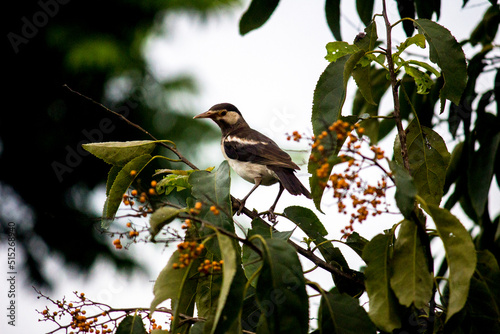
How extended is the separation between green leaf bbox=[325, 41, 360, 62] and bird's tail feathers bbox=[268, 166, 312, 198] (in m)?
1.77

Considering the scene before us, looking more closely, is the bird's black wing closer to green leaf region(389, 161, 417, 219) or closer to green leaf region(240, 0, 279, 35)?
green leaf region(240, 0, 279, 35)

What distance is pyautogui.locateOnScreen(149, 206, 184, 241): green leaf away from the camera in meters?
1.59

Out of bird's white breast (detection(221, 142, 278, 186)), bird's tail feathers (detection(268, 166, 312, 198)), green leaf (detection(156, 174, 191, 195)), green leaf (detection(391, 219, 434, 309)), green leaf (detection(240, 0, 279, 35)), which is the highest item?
green leaf (detection(240, 0, 279, 35))

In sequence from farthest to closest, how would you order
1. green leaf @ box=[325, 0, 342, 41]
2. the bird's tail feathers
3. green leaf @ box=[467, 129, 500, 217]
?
the bird's tail feathers
green leaf @ box=[325, 0, 342, 41]
green leaf @ box=[467, 129, 500, 217]

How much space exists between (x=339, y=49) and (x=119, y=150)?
1167mm

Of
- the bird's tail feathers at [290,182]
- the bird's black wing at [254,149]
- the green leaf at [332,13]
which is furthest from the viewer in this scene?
the bird's black wing at [254,149]

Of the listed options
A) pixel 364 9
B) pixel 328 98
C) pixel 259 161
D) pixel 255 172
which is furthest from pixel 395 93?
pixel 255 172

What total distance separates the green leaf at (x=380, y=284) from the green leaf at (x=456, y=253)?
0.20 meters

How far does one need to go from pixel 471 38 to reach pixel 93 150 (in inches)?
141

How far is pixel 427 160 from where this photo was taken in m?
2.39

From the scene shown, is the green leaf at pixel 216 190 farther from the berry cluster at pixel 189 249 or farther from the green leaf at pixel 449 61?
the green leaf at pixel 449 61

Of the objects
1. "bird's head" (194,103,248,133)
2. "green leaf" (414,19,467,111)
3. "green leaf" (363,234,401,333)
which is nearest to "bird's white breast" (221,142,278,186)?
"bird's head" (194,103,248,133)

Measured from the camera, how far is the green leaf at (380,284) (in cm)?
183

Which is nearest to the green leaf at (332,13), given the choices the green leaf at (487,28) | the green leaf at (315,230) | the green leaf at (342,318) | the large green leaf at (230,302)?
the green leaf at (487,28)
